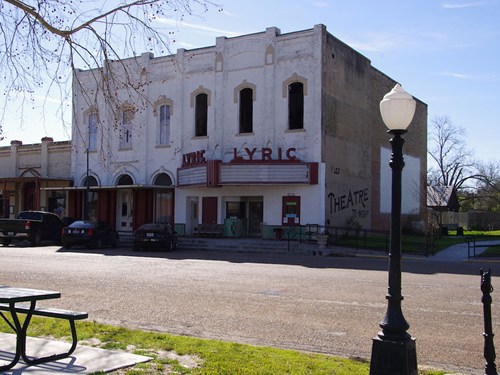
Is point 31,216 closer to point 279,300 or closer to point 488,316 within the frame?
point 279,300

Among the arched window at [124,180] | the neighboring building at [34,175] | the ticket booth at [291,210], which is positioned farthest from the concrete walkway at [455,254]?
the neighboring building at [34,175]

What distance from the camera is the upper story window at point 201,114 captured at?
1401 inches

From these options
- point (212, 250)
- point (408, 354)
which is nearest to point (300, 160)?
point (212, 250)

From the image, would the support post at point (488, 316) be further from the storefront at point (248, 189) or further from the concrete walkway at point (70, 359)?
the storefront at point (248, 189)

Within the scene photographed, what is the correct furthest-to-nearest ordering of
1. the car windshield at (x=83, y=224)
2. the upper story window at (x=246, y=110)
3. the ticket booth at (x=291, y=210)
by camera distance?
the upper story window at (x=246, y=110) → the ticket booth at (x=291, y=210) → the car windshield at (x=83, y=224)

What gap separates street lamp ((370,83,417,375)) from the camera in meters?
6.07

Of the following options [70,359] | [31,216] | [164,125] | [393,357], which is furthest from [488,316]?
[164,125]

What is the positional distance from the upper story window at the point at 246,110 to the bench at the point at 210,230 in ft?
17.9

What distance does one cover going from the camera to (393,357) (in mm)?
6070

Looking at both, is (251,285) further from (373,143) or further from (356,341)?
(373,143)

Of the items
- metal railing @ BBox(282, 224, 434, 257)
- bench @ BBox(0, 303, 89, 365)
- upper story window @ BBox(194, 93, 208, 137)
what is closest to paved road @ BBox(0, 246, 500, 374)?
bench @ BBox(0, 303, 89, 365)

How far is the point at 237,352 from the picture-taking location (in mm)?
7293

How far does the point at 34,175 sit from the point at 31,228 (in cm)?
1293

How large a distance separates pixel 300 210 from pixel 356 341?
75.9ft
